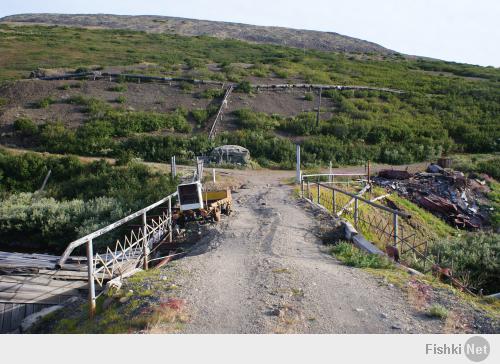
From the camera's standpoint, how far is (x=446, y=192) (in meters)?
20.0

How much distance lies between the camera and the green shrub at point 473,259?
11195 mm

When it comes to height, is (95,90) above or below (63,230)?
above

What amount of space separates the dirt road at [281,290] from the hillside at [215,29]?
229ft

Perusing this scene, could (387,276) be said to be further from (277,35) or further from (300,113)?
(277,35)

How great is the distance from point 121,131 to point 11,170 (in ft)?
23.5

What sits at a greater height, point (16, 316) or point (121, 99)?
point (121, 99)

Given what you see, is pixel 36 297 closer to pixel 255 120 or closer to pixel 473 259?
pixel 473 259

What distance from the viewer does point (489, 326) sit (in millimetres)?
6242

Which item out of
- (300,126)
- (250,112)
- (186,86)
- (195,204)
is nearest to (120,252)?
(195,204)

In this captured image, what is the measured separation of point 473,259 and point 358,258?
4.50 meters

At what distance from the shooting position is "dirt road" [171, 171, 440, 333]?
20.4 feet

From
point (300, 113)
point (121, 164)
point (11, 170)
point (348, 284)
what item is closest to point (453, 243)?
point (348, 284)

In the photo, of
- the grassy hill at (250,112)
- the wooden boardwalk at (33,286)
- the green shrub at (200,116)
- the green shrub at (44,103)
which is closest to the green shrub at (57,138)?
the grassy hill at (250,112)

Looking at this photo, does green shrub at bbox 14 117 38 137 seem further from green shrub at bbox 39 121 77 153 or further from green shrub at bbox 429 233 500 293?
green shrub at bbox 429 233 500 293
